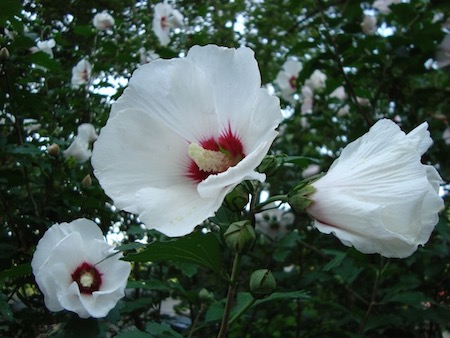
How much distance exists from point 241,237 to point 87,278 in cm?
53

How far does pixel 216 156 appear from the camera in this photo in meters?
0.88

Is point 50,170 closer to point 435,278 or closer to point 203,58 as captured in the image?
point 203,58

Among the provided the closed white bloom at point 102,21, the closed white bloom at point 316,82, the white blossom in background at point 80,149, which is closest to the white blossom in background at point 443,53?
the closed white bloom at point 316,82

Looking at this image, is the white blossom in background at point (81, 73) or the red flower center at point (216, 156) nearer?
the red flower center at point (216, 156)

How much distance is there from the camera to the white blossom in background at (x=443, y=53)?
2.39 meters

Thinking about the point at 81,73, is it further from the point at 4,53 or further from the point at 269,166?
the point at 269,166

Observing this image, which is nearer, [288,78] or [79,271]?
[79,271]

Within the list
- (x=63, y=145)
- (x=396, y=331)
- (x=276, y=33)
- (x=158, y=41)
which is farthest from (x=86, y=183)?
(x=276, y=33)

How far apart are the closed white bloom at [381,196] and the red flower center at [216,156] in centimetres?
14

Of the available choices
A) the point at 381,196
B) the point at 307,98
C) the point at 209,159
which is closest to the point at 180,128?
the point at 209,159

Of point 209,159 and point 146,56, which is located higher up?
point 209,159

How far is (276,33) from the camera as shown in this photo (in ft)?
13.0

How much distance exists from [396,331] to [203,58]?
1799 millimetres

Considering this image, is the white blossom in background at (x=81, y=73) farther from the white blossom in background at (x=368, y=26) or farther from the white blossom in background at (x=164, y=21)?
the white blossom in background at (x=368, y=26)
